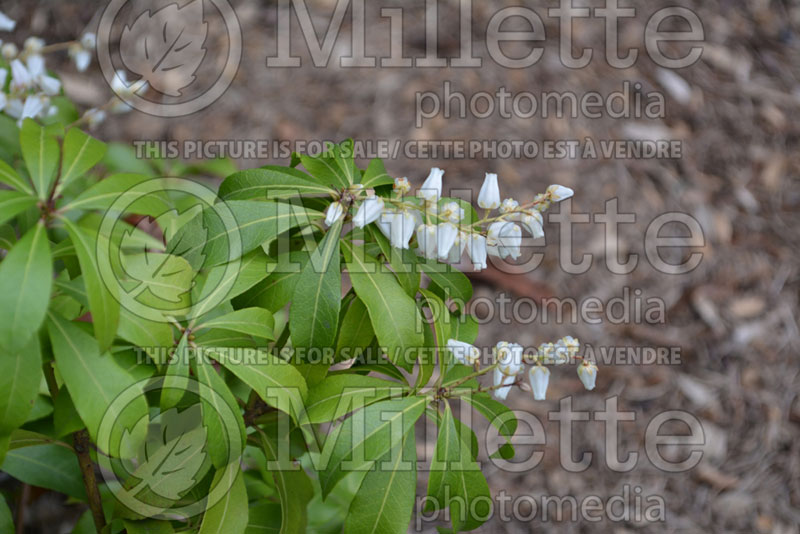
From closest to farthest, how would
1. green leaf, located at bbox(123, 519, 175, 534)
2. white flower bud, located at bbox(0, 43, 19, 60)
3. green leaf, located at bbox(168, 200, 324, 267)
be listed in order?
green leaf, located at bbox(168, 200, 324, 267) → green leaf, located at bbox(123, 519, 175, 534) → white flower bud, located at bbox(0, 43, 19, 60)

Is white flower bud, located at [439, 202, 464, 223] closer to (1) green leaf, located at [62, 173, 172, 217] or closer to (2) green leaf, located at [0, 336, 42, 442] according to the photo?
(1) green leaf, located at [62, 173, 172, 217]

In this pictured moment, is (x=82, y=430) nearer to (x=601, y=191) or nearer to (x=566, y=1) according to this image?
(x=601, y=191)

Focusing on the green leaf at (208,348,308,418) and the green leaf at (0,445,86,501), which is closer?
the green leaf at (208,348,308,418)

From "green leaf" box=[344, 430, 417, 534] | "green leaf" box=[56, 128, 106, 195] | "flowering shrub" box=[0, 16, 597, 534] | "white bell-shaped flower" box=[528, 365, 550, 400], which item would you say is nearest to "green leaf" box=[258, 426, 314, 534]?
"flowering shrub" box=[0, 16, 597, 534]

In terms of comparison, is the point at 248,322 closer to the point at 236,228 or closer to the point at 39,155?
the point at 236,228

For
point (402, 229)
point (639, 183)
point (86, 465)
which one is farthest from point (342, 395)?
point (639, 183)

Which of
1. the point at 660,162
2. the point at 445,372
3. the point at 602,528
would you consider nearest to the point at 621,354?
the point at 602,528
